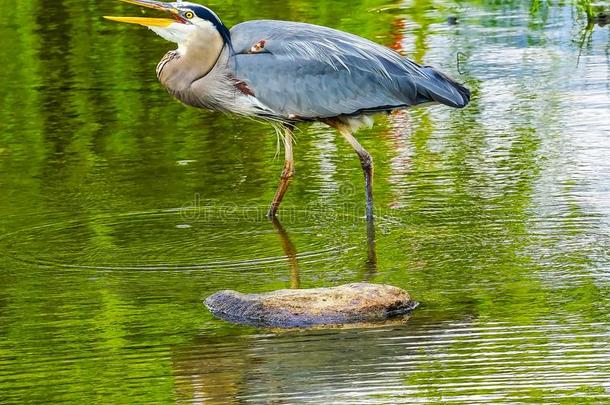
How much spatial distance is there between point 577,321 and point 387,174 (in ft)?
10.0

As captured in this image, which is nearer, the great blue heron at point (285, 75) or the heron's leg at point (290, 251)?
the heron's leg at point (290, 251)

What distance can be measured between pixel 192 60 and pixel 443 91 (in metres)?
1.44

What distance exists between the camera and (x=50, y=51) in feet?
43.1

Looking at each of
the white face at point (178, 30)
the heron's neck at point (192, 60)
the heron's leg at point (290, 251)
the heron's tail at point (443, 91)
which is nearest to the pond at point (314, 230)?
the heron's leg at point (290, 251)

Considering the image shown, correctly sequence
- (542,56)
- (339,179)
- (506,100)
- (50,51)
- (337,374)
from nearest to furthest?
(337,374) < (339,179) < (506,100) < (542,56) < (50,51)

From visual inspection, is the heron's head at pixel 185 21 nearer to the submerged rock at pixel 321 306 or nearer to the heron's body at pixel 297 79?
the heron's body at pixel 297 79

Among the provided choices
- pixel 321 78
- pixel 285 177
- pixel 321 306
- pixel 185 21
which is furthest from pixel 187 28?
pixel 321 306

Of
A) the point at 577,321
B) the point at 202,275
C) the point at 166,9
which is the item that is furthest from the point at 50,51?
the point at 577,321

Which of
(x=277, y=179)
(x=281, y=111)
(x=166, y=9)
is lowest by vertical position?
(x=277, y=179)

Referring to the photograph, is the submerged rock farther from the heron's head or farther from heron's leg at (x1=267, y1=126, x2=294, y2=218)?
the heron's head

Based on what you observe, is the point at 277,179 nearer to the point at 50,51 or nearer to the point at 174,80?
the point at 174,80

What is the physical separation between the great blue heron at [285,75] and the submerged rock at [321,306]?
183 cm

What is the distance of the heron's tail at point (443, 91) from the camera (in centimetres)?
814

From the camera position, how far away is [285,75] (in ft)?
26.7
